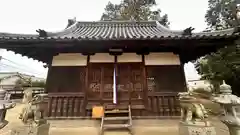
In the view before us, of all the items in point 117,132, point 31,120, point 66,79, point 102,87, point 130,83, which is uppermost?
point 66,79

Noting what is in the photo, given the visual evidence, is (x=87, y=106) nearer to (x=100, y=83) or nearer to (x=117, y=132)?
(x=100, y=83)

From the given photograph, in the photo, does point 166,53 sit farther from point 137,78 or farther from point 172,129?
point 172,129

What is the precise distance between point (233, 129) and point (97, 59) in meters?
4.93

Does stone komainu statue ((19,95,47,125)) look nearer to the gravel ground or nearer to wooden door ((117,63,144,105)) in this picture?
the gravel ground

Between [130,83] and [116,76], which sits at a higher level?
[116,76]

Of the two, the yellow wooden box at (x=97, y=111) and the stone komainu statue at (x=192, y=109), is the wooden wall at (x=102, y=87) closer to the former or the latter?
the yellow wooden box at (x=97, y=111)

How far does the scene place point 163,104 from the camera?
581cm

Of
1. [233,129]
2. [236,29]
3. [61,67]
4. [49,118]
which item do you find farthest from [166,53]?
[49,118]

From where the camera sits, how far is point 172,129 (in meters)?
4.95

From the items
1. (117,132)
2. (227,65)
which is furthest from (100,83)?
(227,65)

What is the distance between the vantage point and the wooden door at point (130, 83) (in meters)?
5.92

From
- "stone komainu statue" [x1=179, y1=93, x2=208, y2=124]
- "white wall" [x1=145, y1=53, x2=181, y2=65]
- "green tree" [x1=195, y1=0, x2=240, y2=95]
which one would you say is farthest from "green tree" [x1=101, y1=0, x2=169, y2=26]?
"stone komainu statue" [x1=179, y1=93, x2=208, y2=124]

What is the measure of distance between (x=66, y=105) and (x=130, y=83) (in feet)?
8.84

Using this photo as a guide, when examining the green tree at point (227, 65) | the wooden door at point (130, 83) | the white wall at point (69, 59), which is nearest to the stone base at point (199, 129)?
the wooden door at point (130, 83)
